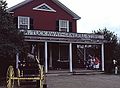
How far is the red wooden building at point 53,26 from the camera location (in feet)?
103

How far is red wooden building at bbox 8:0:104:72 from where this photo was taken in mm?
31391

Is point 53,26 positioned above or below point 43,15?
below

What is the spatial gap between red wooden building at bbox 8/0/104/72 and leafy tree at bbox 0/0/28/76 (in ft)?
27.0

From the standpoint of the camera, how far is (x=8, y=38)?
2155 centimetres

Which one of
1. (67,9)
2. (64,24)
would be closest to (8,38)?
(64,24)

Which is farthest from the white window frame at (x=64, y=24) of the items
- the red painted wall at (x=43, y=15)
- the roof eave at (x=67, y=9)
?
the roof eave at (x=67, y=9)

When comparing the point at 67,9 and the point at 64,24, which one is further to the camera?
the point at 67,9

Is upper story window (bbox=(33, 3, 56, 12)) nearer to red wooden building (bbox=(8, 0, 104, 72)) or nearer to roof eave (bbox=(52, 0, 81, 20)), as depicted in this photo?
red wooden building (bbox=(8, 0, 104, 72))

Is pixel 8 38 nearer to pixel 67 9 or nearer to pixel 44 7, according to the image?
pixel 44 7

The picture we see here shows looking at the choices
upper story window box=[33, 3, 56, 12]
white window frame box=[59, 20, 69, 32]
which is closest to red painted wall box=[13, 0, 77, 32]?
upper story window box=[33, 3, 56, 12]

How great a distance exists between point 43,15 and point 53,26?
1.55 metres

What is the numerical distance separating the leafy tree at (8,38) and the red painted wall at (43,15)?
10.4m

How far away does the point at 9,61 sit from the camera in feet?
83.5

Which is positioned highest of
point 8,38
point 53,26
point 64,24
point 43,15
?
point 43,15
